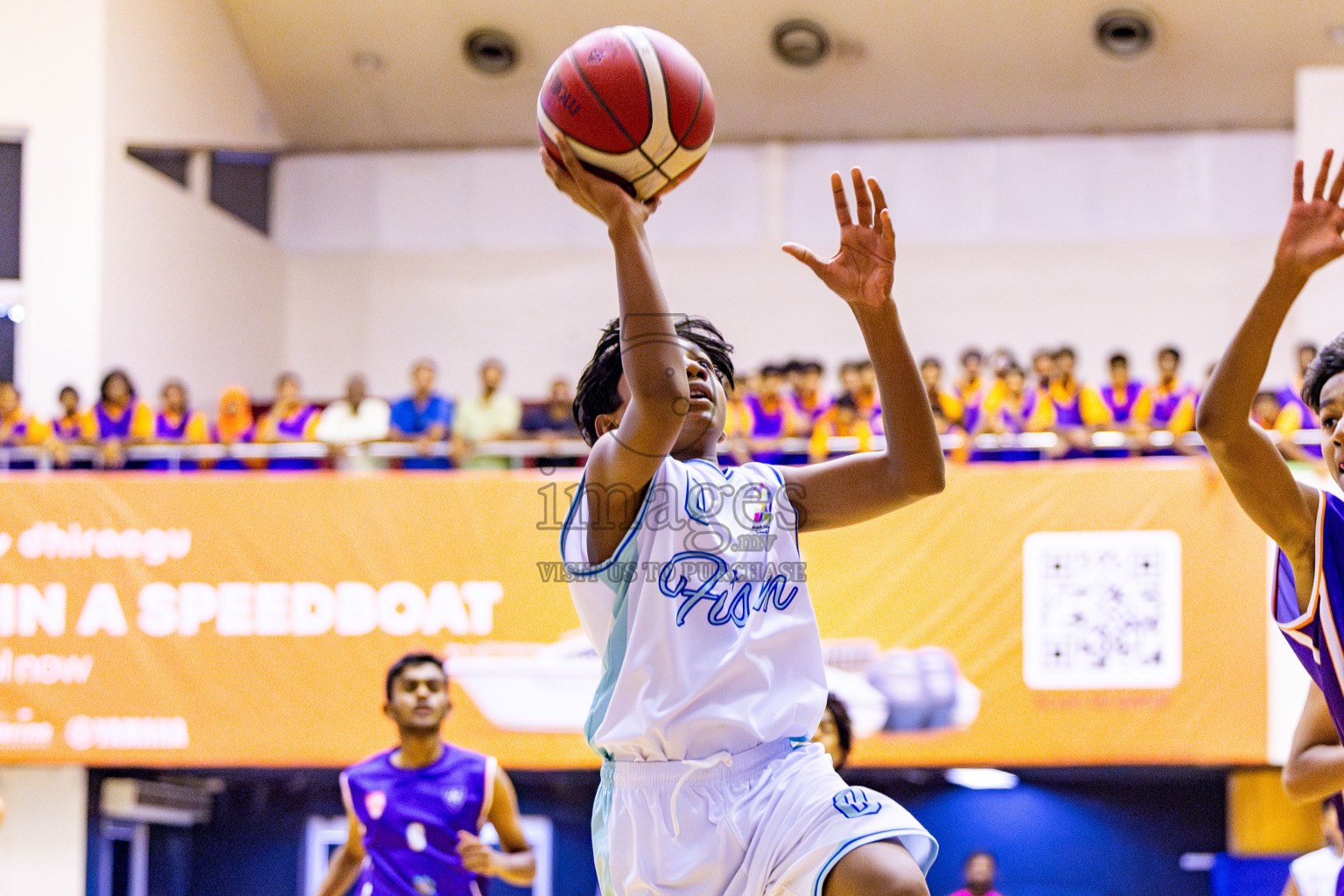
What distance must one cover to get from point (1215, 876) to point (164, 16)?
429 inches

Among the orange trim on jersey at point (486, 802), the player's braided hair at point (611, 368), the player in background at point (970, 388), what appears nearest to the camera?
the player's braided hair at point (611, 368)

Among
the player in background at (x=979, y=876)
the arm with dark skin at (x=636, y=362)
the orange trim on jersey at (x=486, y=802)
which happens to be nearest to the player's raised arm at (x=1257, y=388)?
the arm with dark skin at (x=636, y=362)

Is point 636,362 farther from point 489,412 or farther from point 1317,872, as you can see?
point 489,412

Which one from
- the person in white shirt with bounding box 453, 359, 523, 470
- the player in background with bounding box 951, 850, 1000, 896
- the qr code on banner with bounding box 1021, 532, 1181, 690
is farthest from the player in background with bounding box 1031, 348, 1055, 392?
the person in white shirt with bounding box 453, 359, 523, 470

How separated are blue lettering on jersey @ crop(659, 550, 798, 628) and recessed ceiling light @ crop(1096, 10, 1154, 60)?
457 inches

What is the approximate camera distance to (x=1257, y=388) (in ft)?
7.54

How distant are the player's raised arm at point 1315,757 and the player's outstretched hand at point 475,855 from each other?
10.1ft

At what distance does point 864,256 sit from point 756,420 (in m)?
6.57

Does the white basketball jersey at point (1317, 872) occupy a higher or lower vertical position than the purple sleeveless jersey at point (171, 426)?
lower

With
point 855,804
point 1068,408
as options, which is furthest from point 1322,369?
point 1068,408

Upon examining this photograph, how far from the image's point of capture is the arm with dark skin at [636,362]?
2246mm

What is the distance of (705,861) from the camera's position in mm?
2309

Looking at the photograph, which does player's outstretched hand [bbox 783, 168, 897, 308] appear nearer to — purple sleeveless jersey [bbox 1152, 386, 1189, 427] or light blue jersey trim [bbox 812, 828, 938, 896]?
light blue jersey trim [bbox 812, 828, 938, 896]

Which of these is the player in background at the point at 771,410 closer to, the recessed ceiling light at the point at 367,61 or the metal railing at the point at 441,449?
the metal railing at the point at 441,449
